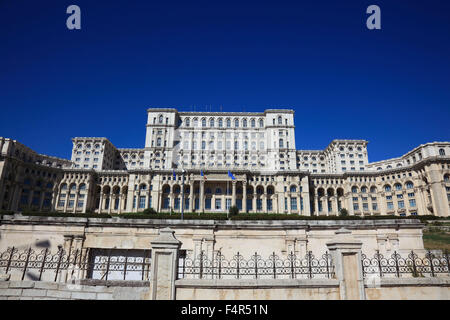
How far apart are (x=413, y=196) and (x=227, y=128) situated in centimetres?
5994

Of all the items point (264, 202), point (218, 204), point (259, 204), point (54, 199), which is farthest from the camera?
point (54, 199)

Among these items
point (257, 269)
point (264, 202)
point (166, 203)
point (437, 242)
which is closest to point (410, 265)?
point (257, 269)

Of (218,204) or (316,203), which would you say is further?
(316,203)

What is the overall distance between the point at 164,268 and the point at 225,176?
2445 inches

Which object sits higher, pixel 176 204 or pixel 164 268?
pixel 176 204

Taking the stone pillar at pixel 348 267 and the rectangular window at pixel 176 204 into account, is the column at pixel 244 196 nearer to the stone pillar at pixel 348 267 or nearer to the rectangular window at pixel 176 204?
the rectangular window at pixel 176 204

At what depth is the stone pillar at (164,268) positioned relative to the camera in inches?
352

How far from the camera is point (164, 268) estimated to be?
9.12 meters

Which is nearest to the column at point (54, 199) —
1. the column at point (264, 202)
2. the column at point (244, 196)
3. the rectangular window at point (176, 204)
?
the rectangular window at point (176, 204)

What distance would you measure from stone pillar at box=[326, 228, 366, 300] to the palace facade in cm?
4972

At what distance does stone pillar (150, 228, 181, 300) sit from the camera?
8.94 m

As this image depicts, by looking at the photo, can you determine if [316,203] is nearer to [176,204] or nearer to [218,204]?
[218,204]

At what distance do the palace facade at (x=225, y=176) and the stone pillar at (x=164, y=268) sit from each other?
4885 cm
